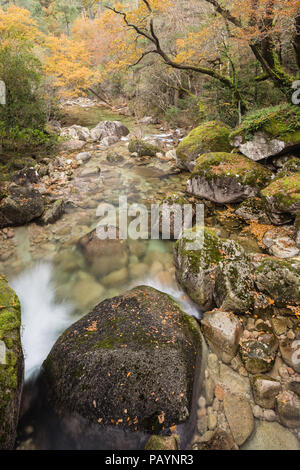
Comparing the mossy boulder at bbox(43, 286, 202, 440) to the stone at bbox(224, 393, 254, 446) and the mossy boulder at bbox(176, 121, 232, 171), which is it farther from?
the mossy boulder at bbox(176, 121, 232, 171)

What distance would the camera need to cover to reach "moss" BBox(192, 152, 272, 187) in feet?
25.4

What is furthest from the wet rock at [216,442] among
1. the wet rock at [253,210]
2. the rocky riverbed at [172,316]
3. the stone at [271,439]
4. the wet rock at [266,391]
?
the wet rock at [253,210]

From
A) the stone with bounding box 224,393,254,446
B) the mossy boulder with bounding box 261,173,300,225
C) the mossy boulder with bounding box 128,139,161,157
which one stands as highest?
the mossy boulder with bounding box 128,139,161,157

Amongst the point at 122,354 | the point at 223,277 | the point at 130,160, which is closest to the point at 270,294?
the point at 223,277

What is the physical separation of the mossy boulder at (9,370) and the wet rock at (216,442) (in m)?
2.41

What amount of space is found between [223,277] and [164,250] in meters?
2.39

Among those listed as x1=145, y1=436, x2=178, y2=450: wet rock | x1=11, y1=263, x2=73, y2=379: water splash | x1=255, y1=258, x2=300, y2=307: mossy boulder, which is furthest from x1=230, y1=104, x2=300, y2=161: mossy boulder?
x1=145, y1=436, x2=178, y2=450: wet rock

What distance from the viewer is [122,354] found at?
11.5ft

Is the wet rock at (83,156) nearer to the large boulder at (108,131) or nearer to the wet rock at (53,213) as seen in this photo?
the large boulder at (108,131)

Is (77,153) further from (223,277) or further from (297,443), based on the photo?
(297,443)

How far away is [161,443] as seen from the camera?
9.46 feet

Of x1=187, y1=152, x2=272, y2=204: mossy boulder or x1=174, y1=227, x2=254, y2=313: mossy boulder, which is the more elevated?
x1=187, y1=152, x2=272, y2=204: mossy boulder

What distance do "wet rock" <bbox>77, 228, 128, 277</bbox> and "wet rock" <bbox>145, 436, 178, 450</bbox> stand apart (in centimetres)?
373

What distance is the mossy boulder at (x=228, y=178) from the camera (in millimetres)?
7750
